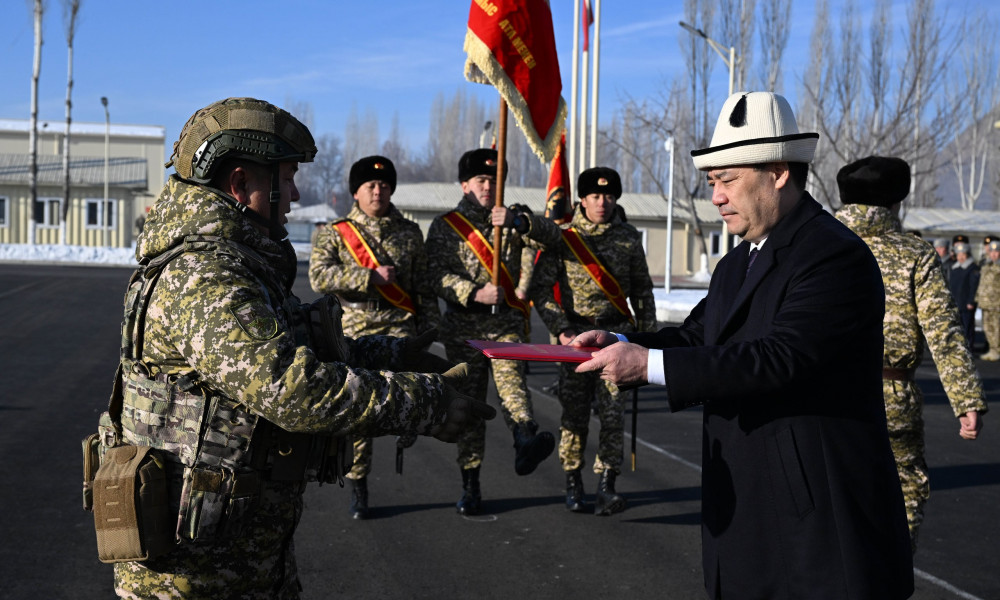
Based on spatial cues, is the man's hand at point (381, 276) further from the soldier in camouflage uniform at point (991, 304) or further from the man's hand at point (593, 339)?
the soldier in camouflage uniform at point (991, 304)

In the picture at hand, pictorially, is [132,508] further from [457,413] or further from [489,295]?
[489,295]

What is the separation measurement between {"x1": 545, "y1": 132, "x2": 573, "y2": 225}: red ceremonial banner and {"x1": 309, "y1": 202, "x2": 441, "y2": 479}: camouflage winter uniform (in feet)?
12.4

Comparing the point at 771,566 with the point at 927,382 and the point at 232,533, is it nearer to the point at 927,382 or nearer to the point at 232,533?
the point at 232,533

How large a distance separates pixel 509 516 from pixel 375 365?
3.22m

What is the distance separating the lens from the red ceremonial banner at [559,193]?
11.1 m

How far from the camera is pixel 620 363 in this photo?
2.71 metres

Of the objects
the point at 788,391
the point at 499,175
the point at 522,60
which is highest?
the point at 522,60

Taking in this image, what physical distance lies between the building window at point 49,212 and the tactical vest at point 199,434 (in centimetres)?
4930

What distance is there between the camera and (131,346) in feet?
8.64

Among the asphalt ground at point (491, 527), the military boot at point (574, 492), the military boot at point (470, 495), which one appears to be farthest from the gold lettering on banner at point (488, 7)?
the asphalt ground at point (491, 527)

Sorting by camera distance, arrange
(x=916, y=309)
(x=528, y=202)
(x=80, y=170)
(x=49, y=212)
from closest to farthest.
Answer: (x=916, y=309), (x=528, y=202), (x=49, y=212), (x=80, y=170)

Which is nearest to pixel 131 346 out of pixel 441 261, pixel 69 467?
pixel 441 261

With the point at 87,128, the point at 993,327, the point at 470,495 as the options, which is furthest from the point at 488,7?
the point at 87,128

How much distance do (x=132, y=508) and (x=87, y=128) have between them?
68.0 m
